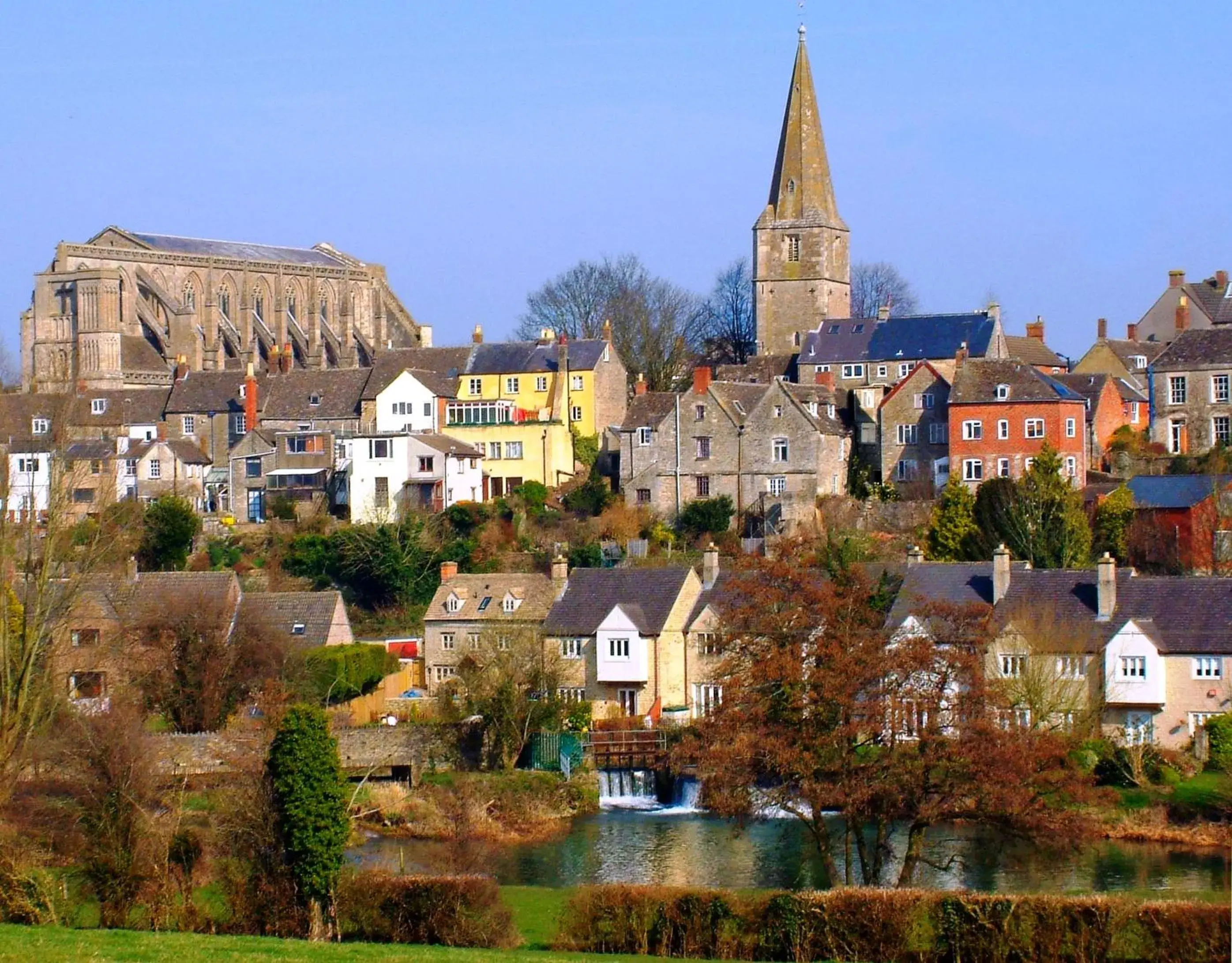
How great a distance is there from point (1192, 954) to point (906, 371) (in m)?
45.3

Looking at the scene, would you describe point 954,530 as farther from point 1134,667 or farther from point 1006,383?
point 1134,667

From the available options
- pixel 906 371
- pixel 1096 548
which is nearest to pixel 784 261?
pixel 906 371

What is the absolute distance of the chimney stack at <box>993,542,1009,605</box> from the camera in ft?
152

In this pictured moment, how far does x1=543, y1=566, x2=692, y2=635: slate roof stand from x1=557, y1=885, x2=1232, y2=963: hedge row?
68.5 feet

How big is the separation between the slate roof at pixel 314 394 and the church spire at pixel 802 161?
18180 mm

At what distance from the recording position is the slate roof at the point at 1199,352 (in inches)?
2547

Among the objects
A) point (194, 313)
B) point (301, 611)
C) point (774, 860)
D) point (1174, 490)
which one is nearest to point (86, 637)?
point (301, 611)

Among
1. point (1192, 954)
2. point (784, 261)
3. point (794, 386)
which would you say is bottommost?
point (1192, 954)

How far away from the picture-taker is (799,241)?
81.4m

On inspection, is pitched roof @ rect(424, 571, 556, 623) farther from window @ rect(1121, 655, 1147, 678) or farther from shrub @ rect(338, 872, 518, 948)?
shrub @ rect(338, 872, 518, 948)

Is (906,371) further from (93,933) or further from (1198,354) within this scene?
(93,933)

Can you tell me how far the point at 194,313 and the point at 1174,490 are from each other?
172 feet

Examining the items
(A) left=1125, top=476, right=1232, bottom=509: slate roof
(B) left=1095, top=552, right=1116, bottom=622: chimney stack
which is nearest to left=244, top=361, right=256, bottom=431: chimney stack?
(A) left=1125, top=476, right=1232, bottom=509: slate roof

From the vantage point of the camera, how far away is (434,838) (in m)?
40.8
